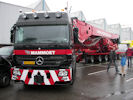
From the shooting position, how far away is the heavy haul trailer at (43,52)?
4.78 metres

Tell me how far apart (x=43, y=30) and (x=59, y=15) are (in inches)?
30.8

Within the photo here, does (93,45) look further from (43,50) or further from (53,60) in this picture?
(43,50)

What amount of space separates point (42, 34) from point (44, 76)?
4.67ft

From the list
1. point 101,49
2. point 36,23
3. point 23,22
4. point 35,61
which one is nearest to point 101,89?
point 35,61

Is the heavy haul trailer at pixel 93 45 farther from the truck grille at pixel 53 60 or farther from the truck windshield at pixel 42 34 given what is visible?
the truck grille at pixel 53 60

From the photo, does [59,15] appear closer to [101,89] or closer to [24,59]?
[24,59]

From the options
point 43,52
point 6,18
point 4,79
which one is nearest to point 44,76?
point 43,52

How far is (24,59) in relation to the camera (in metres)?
4.92

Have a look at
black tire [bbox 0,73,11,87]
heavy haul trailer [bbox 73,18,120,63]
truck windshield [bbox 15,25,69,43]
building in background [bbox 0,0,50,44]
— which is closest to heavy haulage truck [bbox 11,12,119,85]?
truck windshield [bbox 15,25,69,43]

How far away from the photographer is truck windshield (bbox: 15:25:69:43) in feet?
16.0

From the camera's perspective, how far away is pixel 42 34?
16.2 feet

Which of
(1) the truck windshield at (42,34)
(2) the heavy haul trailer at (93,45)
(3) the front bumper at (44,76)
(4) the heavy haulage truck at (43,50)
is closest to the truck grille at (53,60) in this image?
(4) the heavy haulage truck at (43,50)

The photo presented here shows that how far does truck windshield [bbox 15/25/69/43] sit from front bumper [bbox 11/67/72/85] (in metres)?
1.01

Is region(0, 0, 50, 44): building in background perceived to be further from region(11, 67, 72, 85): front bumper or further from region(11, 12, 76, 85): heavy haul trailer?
region(11, 67, 72, 85): front bumper
